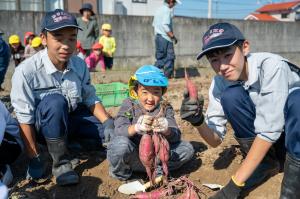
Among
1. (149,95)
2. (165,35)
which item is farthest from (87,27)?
(149,95)

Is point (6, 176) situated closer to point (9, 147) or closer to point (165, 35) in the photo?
point (9, 147)

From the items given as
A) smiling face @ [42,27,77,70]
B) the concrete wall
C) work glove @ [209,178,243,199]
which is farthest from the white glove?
the concrete wall

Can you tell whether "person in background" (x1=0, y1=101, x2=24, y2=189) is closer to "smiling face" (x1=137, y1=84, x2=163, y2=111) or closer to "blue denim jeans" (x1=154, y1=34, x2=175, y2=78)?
"smiling face" (x1=137, y1=84, x2=163, y2=111)

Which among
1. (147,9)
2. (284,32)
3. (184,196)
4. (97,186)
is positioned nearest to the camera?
(184,196)

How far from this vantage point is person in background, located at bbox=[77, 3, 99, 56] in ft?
25.7

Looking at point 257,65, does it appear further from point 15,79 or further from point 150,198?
point 15,79

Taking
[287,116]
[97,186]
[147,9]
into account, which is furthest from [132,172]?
[147,9]

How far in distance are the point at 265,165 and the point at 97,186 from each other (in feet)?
4.32

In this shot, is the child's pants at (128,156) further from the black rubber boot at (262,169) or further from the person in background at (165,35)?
the person in background at (165,35)

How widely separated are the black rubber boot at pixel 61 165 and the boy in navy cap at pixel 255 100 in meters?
1.09

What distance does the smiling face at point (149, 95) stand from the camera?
279cm

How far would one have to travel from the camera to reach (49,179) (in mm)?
3043

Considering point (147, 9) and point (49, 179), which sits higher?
point (147, 9)

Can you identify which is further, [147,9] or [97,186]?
[147,9]
